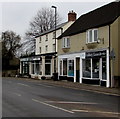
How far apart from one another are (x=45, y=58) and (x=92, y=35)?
18.8m

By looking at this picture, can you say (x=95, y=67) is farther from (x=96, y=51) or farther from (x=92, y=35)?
(x=92, y=35)

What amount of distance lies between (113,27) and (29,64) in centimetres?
3065

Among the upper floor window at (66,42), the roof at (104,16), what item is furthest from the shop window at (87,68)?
the upper floor window at (66,42)

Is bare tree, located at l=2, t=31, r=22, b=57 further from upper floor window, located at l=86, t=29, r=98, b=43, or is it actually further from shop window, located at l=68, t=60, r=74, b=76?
upper floor window, located at l=86, t=29, r=98, b=43

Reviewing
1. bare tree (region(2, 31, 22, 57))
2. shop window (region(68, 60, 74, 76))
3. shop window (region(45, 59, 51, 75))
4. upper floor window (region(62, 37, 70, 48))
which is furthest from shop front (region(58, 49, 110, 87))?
bare tree (region(2, 31, 22, 57))

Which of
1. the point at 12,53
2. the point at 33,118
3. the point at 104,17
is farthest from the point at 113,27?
the point at 12,53

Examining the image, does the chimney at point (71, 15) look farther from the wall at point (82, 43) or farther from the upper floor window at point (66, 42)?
the upper floor window at point (66, 42)

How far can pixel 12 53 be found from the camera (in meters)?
90.4

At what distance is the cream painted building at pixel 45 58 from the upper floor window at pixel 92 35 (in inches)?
497

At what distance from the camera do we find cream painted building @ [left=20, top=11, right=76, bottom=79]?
49431 mm

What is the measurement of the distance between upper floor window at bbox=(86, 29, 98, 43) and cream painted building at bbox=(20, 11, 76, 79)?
41.4ft

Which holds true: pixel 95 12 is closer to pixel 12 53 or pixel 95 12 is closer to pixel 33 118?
pixel 33 118

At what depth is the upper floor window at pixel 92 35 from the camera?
31.9 metres

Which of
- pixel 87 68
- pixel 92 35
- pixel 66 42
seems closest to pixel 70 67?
pixel 66 42
